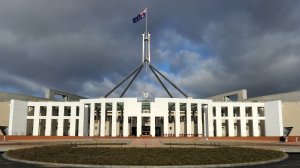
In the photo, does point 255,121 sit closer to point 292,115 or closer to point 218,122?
point 292,115

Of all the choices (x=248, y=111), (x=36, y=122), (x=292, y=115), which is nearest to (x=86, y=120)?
(x=36, y=122)

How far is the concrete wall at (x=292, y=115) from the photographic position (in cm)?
6725

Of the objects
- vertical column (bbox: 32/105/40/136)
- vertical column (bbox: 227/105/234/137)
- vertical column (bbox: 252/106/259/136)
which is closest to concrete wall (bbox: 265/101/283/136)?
A: vertical column (bbox: 252/106/259/136)

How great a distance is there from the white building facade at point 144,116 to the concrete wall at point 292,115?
3.99 meters

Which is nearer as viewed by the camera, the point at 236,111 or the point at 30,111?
the point at 30,111

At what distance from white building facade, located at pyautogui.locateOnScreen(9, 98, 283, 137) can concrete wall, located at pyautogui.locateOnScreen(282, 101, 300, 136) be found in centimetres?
399

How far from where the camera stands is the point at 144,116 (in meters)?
62.5

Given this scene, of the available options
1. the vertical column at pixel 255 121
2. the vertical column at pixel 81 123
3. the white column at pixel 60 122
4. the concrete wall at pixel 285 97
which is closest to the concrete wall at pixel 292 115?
the concrete wall at pixel 285 97

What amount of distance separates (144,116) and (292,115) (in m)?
33.5

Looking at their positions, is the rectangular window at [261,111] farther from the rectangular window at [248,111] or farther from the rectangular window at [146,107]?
the rectangular window at [146,107]

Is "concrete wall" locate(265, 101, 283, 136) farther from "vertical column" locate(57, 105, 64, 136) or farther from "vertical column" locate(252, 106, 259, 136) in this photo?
"vertical column" locate(57, 105, 64, 136)

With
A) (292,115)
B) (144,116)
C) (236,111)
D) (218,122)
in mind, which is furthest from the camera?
(236,111)

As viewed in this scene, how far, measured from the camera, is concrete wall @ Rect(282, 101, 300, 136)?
221ft

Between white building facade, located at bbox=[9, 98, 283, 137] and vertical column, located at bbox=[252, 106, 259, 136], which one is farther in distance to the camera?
vertical column, located at bbox=[252, 106, 259, 136]
